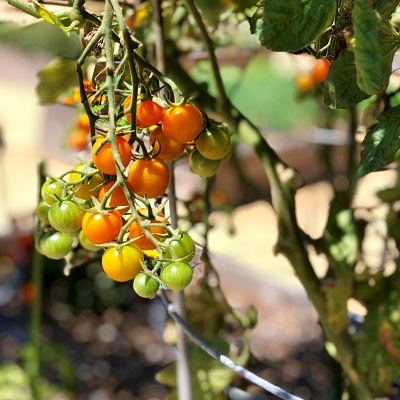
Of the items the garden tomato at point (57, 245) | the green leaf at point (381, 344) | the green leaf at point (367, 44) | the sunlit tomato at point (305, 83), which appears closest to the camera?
the green leaf at point (367, 44)

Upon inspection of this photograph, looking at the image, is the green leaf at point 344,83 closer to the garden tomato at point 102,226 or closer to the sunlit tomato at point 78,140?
the garden tomato at point 102,226

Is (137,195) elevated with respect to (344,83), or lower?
lower

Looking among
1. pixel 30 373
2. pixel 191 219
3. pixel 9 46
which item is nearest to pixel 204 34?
pixel 191 219

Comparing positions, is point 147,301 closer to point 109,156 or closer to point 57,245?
point 57,245

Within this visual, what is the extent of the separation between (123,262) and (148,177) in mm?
71

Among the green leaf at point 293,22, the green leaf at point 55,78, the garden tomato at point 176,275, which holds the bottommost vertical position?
the green leaf at point 55,78

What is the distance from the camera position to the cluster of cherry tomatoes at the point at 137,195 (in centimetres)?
50

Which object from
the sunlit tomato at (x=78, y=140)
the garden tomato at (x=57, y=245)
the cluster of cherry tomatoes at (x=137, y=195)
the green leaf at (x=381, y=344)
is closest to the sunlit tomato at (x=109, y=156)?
the cluster of cherry tomatoes at (x=137, y=195)

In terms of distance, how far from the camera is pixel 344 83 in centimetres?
51

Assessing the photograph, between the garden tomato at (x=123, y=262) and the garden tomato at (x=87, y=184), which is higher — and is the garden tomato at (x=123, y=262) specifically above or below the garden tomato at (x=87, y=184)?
below

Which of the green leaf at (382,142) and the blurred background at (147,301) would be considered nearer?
the green leaf at (382,142)

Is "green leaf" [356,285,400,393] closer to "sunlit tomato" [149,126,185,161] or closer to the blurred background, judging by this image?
the blurred background

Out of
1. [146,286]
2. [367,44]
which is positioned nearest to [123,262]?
[146,286]

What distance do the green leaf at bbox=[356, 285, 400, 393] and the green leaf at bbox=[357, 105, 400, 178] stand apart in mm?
487
